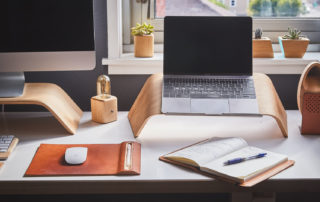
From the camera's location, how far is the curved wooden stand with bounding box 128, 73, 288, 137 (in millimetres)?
1133

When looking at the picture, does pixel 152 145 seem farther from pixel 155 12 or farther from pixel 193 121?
pixel 155 12

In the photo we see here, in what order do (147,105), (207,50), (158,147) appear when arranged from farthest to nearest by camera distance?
(207,50), (147,105), (158,147)

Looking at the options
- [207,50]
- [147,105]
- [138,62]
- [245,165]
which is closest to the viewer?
[245,165]

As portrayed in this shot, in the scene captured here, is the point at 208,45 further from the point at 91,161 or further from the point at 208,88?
the point at 91,161

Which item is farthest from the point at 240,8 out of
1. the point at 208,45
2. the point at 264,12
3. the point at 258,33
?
the point at 208,45

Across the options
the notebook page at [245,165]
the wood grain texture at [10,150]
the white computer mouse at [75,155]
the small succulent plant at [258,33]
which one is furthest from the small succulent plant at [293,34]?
the wood grain texture at [10,150]

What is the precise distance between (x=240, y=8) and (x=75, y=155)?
1034 mm

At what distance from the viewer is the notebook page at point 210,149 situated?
951 mm

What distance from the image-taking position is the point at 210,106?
1145 mm

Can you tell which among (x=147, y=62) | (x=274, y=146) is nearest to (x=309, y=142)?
(x=274, y=146)

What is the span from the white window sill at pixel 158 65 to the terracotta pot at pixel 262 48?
0.03m

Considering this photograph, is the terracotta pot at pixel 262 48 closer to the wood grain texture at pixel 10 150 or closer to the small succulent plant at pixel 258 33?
the small succulent plant at pixel 258 33

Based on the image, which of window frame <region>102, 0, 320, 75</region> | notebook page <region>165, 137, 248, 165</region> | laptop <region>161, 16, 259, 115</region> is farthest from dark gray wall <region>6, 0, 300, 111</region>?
notebook page <region>165, 137, 248, 165</region>

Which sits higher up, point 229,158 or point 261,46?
point 261,46
